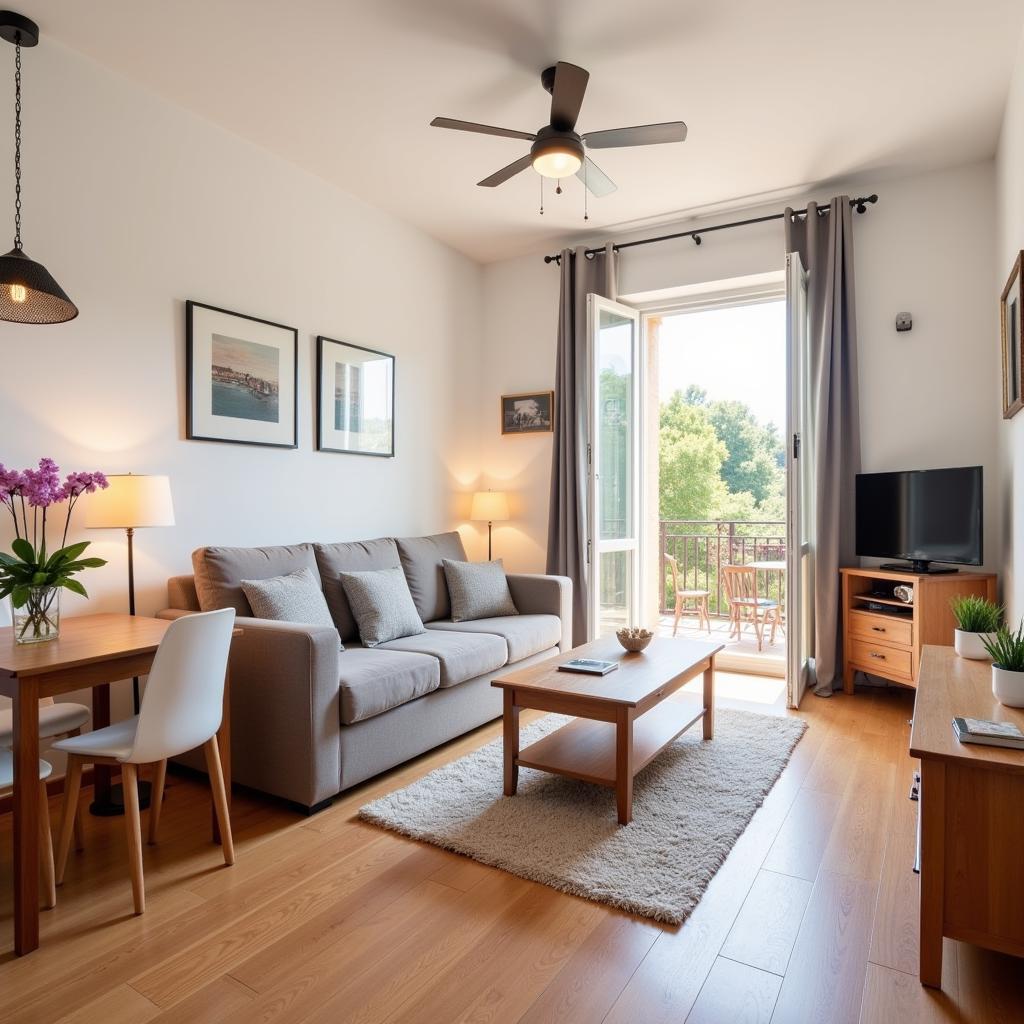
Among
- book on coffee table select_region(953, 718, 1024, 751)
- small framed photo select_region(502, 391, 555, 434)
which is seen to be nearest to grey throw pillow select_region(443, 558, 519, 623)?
small framed photo select_region(502, 391, 555, 434)

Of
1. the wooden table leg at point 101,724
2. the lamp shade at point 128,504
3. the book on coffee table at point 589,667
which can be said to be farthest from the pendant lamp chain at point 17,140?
the book on coffee table at point 589,667

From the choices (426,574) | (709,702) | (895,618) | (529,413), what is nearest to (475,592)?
(426,574)

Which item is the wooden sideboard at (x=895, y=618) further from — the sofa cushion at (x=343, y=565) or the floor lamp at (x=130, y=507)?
the floor lamp at (x=130, y=507)

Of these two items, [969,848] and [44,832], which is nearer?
[969,848]

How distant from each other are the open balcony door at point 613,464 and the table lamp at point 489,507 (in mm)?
726

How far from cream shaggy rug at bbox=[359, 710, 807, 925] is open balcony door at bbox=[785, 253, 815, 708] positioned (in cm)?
76

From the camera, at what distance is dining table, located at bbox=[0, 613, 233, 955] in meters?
1.77

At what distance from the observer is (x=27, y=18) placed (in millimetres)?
2617

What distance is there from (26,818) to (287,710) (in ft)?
2.90

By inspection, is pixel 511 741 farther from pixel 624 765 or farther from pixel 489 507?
pixel 489 507

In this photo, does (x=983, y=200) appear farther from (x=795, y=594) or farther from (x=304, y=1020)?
(x=304, y=1020)

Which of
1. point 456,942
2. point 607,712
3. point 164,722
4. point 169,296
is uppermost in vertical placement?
point 169,296

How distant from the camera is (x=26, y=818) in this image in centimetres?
180

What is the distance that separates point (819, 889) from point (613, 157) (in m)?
3.54
